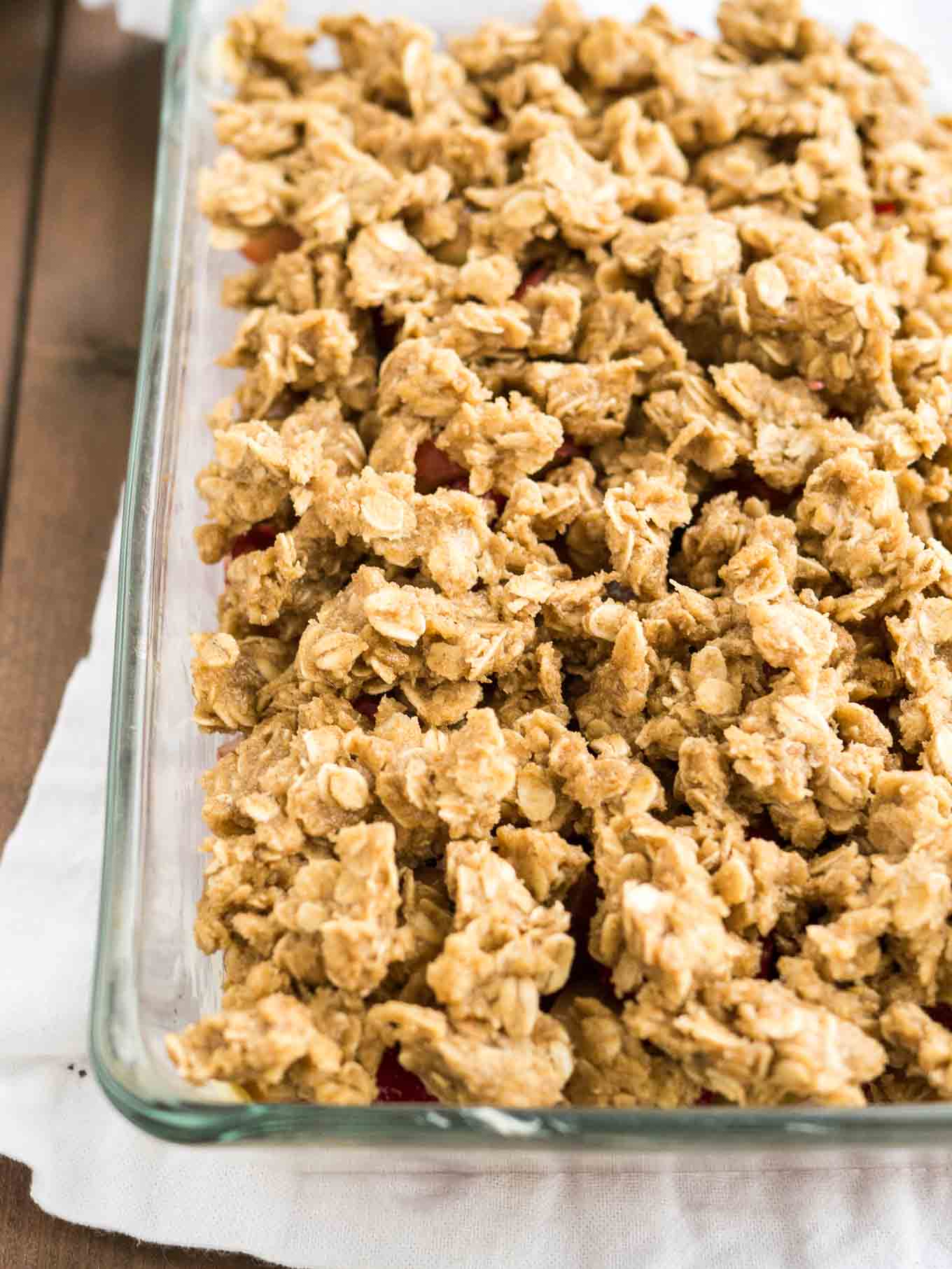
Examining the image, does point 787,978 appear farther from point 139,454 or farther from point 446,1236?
Answer: point 139,454

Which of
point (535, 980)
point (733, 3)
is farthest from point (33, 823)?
point (733, 3)

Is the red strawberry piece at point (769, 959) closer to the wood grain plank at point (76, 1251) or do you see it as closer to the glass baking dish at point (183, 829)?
the glass baking dish at point (183, 829)

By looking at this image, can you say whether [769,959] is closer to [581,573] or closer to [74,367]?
[581,573]

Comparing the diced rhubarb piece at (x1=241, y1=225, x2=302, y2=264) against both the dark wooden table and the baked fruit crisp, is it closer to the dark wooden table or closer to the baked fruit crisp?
the baked fruit crisp

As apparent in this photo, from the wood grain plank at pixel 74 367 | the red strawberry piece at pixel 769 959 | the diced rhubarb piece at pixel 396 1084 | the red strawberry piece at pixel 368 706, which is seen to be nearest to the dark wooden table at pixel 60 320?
the wood grain plank at pixel 74 367

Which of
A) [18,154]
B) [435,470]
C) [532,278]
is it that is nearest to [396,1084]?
[435,470]

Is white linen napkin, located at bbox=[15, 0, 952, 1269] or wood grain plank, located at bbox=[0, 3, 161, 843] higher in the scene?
wood grain plank, located at bbox=[0, 3, 161, 843]

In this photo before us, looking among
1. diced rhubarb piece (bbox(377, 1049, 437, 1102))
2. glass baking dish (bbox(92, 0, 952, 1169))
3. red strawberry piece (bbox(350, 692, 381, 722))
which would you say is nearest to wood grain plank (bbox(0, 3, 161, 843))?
glass baking dish (bbox(92, 0, 952, 1169))
